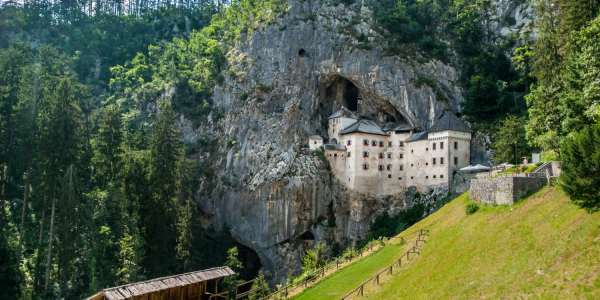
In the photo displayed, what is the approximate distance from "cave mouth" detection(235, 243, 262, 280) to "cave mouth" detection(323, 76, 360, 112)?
23.4 meters

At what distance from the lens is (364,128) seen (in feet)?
246

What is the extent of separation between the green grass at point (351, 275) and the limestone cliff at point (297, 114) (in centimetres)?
2819

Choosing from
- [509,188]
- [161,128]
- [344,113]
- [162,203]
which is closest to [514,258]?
[509,188]

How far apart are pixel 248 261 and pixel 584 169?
190 feet

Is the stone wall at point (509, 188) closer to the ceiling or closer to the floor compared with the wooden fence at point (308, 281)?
closer to the ceiling

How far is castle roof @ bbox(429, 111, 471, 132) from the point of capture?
68938mm

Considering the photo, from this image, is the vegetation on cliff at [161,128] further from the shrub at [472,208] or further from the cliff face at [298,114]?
the shrub at [472,208]

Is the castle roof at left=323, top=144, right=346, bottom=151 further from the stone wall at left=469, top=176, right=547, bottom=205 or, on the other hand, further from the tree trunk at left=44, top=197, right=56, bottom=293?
the stone wall at left=469, top=176, right=547, bottom=205

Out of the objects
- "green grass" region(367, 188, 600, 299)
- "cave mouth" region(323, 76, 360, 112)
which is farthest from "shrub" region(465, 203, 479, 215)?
"cave mouth" region(323, 76, 360, 112)

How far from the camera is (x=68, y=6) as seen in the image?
12538cm

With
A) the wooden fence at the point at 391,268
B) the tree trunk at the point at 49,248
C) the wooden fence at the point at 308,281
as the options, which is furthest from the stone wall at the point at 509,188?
the tree trunk at the point at 49,248

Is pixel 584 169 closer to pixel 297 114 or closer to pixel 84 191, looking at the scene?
pixel 84 191

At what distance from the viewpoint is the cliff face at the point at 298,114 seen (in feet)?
245

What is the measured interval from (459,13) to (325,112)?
2559 cm
